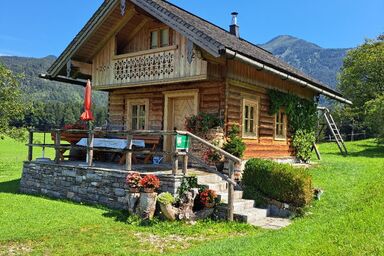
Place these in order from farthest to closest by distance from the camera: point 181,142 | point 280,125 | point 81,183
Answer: point 280,125, point 81,183, point 181,142

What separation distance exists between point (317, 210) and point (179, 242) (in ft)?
13.7

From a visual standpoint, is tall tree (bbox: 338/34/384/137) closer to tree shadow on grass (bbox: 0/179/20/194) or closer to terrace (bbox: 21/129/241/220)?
terrace (bbox: 21/129/241/220)

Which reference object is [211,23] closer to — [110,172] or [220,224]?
[110,172]

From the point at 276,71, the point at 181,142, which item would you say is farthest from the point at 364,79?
the point at 181,142

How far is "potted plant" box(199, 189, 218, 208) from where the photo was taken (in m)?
9.56

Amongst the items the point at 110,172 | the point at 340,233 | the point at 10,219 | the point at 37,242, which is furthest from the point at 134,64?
the point at 340,233

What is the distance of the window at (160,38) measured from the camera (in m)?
14.3

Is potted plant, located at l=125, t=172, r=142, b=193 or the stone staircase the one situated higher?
potted plant, located at l=125, t=172, r=142, b=193

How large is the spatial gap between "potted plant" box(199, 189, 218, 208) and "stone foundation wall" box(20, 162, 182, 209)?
2.25 ft

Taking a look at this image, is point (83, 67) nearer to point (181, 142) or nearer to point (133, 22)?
point (133, 22)

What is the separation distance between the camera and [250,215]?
9398mm

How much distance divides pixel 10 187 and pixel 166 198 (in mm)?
Result: 8440

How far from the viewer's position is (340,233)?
749 cm

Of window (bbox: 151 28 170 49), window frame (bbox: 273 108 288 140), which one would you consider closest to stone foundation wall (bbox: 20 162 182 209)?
window (bbox: 151 28 170 49)
